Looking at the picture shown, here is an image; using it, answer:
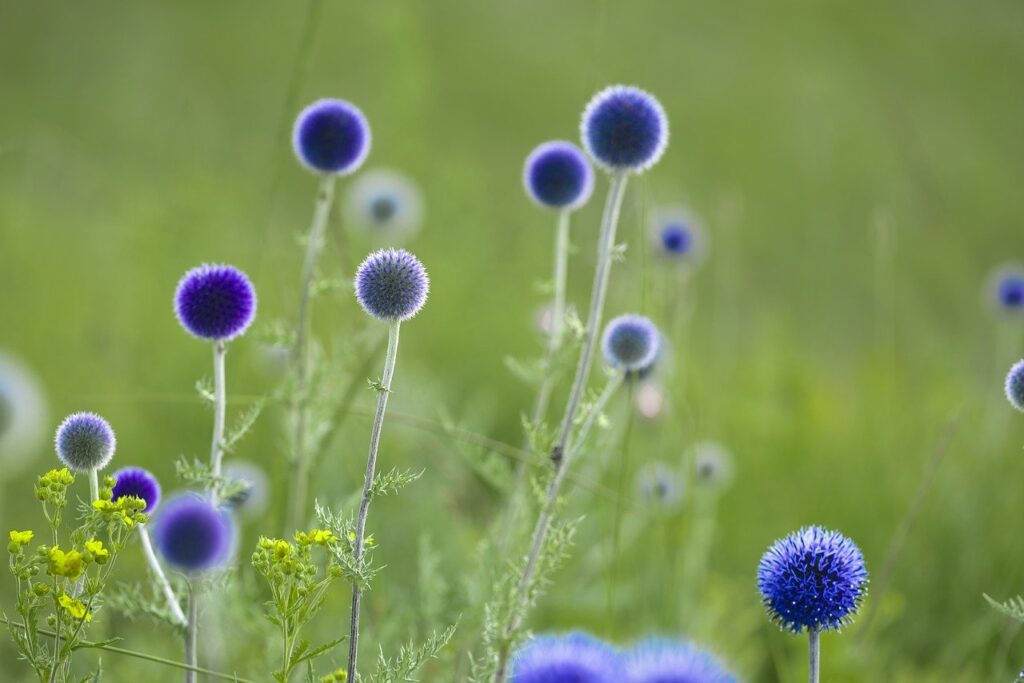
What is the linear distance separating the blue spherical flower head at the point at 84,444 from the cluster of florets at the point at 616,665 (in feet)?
1.89

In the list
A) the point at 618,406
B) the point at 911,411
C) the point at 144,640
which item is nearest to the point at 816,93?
the point at 911,411

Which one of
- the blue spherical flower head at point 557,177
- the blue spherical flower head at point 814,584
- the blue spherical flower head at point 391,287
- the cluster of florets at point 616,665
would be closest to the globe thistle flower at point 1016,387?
the blue spherical flower head at point 814,584

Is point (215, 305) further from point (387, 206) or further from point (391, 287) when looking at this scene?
point (387, 206)

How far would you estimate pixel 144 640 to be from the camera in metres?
2.48

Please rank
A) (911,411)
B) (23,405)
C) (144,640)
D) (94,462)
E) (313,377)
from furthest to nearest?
(911,411)
(144,640)
(23,405)
(313,377)
(94,462)

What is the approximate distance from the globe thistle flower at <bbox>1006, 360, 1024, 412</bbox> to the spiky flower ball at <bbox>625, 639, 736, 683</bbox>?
0.57 meters

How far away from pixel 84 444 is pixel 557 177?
1.01 m

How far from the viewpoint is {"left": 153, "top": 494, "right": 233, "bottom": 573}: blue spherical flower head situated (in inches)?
45.3

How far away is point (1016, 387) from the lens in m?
1.29

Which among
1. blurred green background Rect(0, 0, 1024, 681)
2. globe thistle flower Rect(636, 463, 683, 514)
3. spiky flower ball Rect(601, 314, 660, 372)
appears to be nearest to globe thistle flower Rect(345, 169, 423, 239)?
blurred green background Rect(0, 0, 1024, 681)

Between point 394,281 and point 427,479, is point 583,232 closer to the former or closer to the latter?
point 427,479

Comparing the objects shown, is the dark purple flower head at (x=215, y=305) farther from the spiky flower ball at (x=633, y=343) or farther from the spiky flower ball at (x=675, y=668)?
the spiky flower ball at (x=675, y=668)

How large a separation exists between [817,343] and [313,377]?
4544 mm

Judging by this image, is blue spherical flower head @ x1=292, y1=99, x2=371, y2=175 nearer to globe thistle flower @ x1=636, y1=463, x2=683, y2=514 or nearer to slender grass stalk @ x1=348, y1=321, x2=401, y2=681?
slender grass stalk @ x1=348, y1=321, x2=401, y2=681
